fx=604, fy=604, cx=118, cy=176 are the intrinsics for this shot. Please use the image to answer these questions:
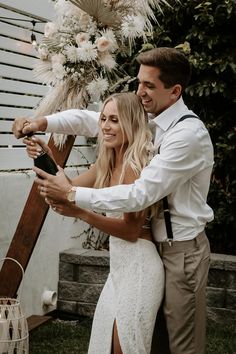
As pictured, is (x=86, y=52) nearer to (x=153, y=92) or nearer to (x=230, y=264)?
(x=153, y=92)

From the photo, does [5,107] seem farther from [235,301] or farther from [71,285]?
[235,301]

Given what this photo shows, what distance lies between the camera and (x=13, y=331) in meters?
3.41

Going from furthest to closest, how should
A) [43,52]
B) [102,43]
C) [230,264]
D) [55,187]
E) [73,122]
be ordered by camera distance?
[230,264]
[43,52]
[102,43]
[73,122]
[55,187]

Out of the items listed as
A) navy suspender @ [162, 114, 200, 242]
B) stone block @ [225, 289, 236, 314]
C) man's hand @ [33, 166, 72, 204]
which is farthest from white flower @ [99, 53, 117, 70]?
stone block @ [225, 289, 236, 314]

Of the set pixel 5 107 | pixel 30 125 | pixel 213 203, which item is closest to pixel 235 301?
pixel 213 203

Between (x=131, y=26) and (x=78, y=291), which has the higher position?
(x=131, y=26)

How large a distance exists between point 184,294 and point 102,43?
4.85 feet

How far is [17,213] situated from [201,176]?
2334 mm

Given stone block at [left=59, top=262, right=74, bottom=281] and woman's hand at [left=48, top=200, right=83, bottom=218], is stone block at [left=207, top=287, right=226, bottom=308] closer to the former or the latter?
stone block at [left=59, top=262, right=74, bottom=281]

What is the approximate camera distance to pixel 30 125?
2.89 meters

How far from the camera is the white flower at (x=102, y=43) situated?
334 cm

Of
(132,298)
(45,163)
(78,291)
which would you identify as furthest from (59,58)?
(78,291)

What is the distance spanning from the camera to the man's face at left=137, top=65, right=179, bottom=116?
267 cm

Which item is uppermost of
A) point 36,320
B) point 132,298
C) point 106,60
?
point 106,60
